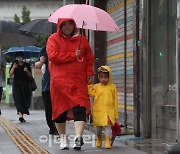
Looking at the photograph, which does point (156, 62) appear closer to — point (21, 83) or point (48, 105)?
point (48, 105)

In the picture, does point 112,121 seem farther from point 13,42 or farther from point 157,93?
point 13,42

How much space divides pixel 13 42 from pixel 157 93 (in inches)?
190

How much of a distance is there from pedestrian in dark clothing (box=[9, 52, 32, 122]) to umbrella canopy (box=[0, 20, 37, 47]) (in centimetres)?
32

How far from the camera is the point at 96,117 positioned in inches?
266

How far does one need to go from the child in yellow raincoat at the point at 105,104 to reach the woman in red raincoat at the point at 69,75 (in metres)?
0.22

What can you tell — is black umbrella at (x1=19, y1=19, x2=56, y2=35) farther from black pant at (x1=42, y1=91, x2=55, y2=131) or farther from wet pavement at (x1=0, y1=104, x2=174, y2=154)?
wet pavement at (x1=0, y1=104, x2=174, y2=154)

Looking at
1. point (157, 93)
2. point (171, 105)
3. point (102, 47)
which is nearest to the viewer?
point (171, 105)

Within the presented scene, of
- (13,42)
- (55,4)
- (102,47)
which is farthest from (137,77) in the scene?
(55,4)

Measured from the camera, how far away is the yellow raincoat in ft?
22.0

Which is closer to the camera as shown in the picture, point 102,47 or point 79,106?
point 79,106

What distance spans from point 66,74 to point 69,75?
0.13 feet

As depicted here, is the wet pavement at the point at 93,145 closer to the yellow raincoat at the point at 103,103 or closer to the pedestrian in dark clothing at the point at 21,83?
the yellow raincoat at the point at 103,103

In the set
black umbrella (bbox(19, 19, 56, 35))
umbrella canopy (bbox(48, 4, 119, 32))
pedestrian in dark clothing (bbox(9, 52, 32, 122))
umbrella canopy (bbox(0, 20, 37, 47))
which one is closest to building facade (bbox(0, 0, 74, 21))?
umbrella canopy (bbox(0, 20, 37, 47))

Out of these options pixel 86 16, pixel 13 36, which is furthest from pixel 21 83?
pixel 86 16
